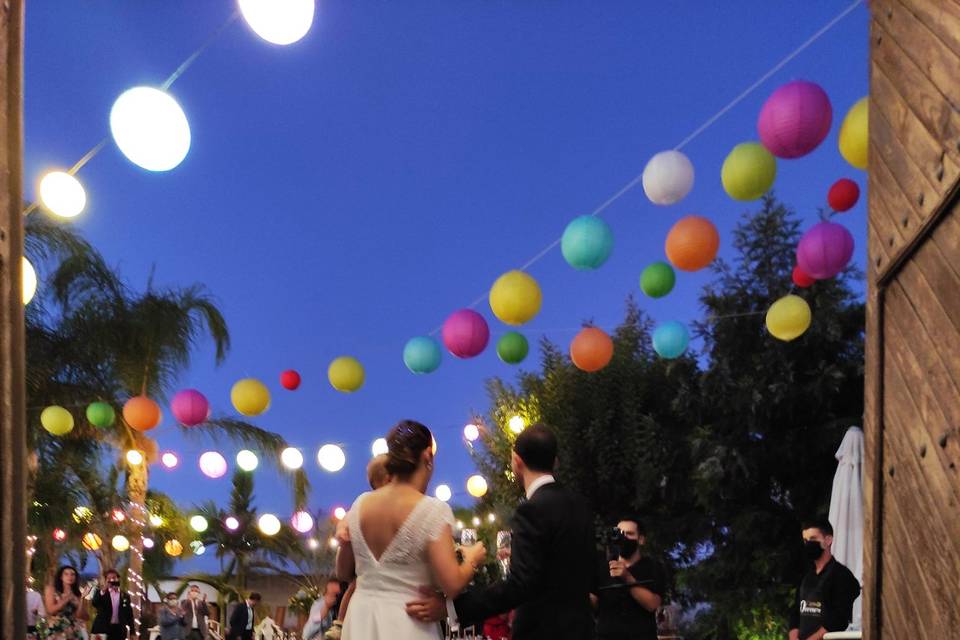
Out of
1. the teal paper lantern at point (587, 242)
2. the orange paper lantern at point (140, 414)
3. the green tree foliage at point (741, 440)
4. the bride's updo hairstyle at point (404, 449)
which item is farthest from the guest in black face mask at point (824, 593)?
the orange paper lantern at point (140, 414)

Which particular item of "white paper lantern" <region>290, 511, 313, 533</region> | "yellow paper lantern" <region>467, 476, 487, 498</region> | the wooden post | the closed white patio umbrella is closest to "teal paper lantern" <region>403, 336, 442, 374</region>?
the closed white patio umbrella

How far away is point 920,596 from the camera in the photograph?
7.40 feet

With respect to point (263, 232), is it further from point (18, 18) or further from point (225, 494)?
point (18, 18)

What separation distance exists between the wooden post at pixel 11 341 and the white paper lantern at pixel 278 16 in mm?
2166

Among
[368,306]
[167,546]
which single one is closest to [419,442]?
[167,546]

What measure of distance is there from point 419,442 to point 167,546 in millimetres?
20138

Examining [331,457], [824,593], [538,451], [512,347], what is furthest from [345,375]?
[538,451]

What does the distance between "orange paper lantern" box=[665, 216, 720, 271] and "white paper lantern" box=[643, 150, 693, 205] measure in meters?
0.38

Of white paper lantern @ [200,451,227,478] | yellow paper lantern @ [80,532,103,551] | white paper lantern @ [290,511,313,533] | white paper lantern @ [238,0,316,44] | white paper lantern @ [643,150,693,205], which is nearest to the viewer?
white paper lantern @ [238,0,316,44]

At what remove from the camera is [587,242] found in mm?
7566

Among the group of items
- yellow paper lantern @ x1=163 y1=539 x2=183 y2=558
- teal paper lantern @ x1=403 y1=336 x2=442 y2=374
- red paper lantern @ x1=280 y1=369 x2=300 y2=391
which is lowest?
teal paper lantern @ x1=403 y1=336 x2=442 y2=374

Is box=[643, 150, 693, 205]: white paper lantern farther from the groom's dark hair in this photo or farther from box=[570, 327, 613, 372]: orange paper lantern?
the groom's dark hair

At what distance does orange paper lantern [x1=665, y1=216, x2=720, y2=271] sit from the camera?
287 inches

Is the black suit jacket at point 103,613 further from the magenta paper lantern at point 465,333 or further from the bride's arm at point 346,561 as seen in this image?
the bride's arm at point 346,561
